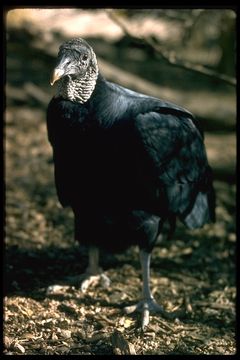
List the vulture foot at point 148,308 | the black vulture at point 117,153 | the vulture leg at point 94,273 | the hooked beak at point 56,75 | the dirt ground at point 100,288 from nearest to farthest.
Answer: the hooked beak at point 56,75, the dirt ground at point 100,288, the black vulture at point 117,153, the vulture foot at point 148,308, the vulture leg at point 94,273

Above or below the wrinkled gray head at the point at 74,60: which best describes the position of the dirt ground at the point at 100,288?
below

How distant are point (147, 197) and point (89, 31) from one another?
878 cm

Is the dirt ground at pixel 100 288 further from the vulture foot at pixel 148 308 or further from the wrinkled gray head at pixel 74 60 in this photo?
the wrinkled gray head at pixel 74 60

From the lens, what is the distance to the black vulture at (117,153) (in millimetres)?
4059

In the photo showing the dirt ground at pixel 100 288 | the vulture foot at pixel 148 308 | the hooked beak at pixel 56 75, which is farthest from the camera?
the vulture foot at pixel 148 308

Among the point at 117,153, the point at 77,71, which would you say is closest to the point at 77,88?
the point at 77,71

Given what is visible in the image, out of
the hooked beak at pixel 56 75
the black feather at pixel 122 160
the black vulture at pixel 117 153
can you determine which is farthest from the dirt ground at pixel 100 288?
the hooked beak at pixel 56 75

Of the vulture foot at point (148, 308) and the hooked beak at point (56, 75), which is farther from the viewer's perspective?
the vulture foot at point (148, 308)

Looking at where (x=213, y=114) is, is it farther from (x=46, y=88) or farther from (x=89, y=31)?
(x=89, y=31)

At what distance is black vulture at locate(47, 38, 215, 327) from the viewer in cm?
406

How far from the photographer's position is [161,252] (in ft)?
17.9

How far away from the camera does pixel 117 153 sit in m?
4.06

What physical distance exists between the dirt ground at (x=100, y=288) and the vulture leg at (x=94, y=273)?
0.22ft

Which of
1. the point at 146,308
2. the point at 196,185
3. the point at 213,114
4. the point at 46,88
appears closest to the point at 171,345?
the point at 146,308
